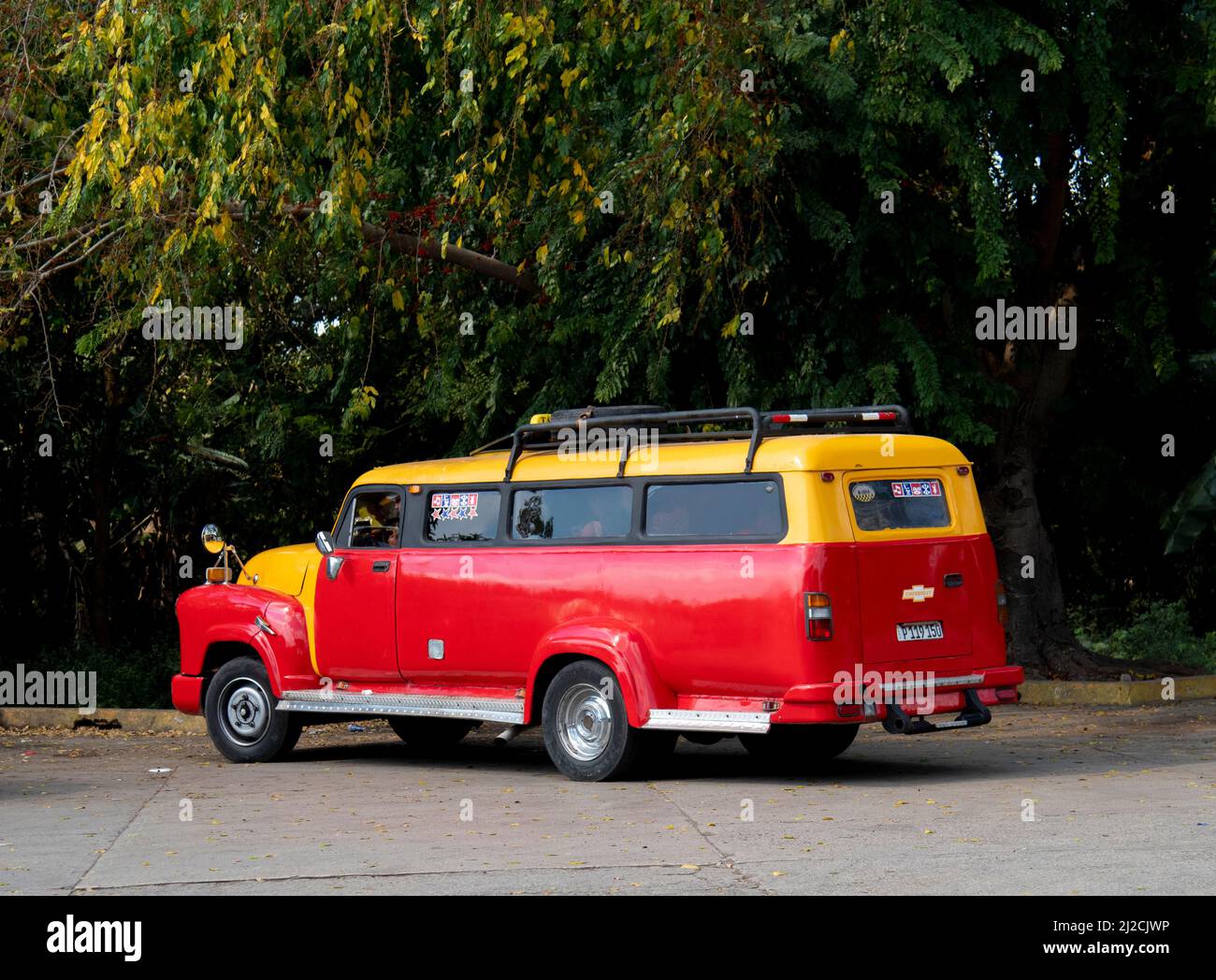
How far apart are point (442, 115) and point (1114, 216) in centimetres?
633

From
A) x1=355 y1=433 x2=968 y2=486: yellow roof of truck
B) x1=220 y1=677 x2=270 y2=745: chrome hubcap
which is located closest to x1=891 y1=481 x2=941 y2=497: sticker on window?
x1=355 y1=433 x2=968 y2=486: yellow roof of truck

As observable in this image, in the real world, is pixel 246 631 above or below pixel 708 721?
above

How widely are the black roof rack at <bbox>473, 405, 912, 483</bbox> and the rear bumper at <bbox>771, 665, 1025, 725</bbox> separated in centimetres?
156

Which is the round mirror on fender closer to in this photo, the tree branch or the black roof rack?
the black roof rack

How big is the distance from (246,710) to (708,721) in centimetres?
458

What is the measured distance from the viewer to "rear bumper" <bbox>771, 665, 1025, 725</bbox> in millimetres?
11477

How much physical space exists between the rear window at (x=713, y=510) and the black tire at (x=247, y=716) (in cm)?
383

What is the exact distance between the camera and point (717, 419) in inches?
493

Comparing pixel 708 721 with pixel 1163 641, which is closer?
pixel 708 721

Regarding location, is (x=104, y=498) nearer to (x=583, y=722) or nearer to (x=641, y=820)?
(x=583, y=722)

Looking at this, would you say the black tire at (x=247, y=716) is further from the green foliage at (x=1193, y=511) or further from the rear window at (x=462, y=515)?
the green foliage at (x=1193, y=511)

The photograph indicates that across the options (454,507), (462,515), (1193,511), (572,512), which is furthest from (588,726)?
(1193,511)

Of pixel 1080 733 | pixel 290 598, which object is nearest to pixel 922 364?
pixel 1080 733

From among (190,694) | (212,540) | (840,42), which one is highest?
(840,42)
